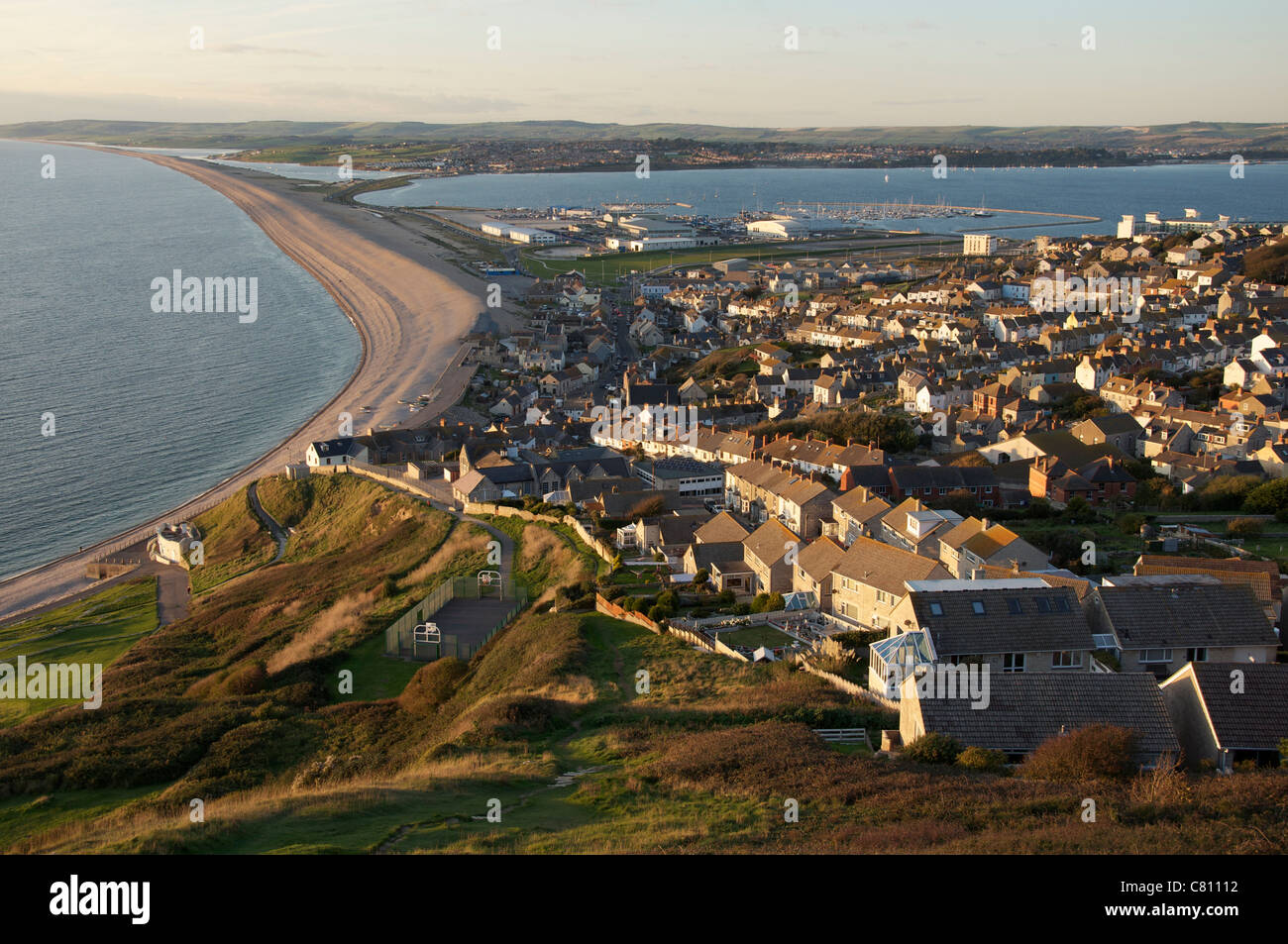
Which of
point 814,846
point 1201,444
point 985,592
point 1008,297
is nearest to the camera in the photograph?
point 814,846

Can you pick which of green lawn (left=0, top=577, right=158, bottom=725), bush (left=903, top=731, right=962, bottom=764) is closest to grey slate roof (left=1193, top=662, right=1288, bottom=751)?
bush (left=903, top=731, right=962, bottom=764)

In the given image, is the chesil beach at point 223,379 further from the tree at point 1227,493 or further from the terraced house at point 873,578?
the tree at point 1227,493

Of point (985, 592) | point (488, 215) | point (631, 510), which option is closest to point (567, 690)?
point (985, 592)

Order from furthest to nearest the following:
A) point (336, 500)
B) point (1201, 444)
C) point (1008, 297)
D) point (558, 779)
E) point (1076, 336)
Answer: point (1008, 297) < point (1076, 336) < point (336, 500) < point (1201, 444) < point (558, 779)

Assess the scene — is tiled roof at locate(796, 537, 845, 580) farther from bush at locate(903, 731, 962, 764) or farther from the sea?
the sea
